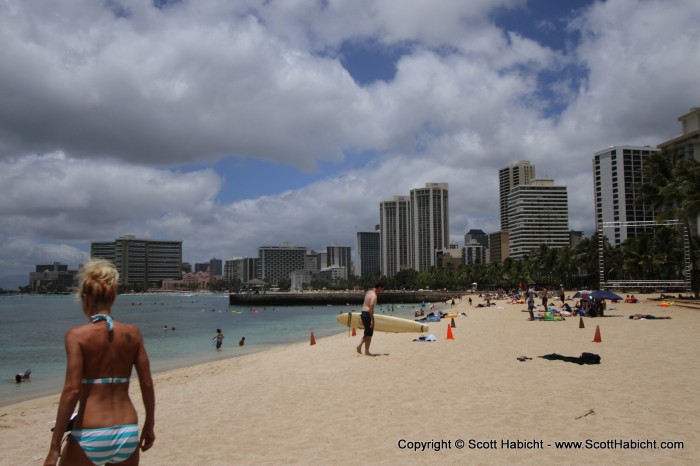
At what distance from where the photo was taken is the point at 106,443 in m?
2.76

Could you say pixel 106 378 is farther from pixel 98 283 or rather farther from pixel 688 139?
pixel 688 139

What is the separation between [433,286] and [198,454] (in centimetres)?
13702

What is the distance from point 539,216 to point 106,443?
184 meters

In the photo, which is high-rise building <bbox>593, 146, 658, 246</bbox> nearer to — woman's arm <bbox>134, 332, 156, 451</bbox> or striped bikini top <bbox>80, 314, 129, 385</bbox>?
woman's arm <bbox>134, 332, 156, 451</bbox>

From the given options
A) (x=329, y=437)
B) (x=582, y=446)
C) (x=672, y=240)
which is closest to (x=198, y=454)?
(x=329, y=437)

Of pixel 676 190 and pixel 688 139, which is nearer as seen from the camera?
pixel 676 190

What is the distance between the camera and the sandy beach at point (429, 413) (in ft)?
18.1

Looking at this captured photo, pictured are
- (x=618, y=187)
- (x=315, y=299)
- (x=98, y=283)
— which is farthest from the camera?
(x=618, y=187)

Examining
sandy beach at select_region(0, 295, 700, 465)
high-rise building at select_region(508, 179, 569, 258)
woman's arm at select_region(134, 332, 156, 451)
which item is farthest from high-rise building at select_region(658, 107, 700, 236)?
woman's arm at select_region(134, 332, 156, 451)

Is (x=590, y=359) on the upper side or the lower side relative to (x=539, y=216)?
lower

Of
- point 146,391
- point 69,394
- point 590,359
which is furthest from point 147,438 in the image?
point 590,359

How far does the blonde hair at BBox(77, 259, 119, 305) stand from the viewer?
117 inches

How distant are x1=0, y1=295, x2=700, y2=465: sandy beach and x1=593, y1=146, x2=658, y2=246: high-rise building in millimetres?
122190

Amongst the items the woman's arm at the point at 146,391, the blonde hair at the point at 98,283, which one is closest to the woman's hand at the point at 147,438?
the woman's arm at the point at 146,391
